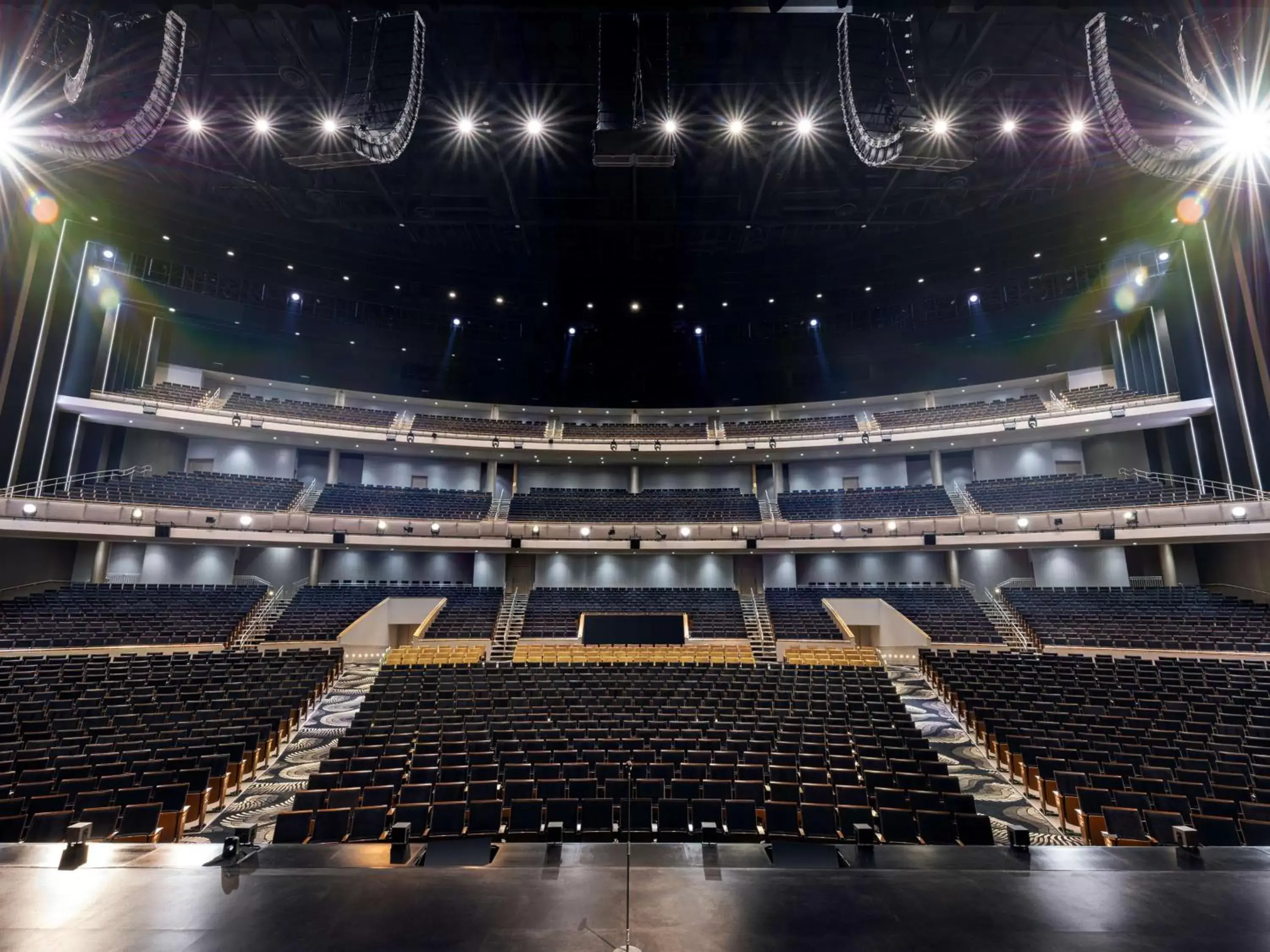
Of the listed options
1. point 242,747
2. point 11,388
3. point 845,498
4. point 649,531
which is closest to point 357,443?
point 11,388

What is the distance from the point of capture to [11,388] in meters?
15.1

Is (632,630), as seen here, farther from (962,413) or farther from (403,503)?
(962,413)

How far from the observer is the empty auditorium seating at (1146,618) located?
14.4m

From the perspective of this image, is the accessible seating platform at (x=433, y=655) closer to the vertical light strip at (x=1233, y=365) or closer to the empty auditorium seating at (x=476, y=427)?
the empty auditorium seating at (x=476, y=427)

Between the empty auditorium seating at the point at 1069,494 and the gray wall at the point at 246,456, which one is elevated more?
the gray wall at the point at 246,456

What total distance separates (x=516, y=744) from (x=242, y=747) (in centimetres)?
395

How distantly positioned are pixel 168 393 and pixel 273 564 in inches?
305

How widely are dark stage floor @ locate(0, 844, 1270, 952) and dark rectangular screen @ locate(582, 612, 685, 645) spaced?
16.1 metres

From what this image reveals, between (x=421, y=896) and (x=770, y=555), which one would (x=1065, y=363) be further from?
(x=421, y=896)

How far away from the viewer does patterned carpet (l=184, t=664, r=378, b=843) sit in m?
6.38

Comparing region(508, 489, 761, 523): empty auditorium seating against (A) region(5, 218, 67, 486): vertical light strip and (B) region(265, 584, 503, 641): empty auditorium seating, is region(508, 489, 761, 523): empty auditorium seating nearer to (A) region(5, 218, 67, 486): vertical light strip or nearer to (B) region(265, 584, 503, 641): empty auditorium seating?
(B) region(265, 584, 503, 641): empty auditorium seating

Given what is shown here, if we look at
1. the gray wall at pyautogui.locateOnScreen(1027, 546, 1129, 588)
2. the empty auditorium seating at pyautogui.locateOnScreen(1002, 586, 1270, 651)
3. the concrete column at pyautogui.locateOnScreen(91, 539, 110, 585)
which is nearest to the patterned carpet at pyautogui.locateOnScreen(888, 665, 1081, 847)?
the empty auditorium seating at pyautogui.locateOnScreen(1002, 586, 1270, 651)

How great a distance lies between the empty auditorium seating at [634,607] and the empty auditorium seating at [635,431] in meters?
7.07

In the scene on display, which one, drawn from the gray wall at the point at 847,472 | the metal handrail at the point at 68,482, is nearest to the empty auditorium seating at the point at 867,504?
the gray wall at the point at 847,472
